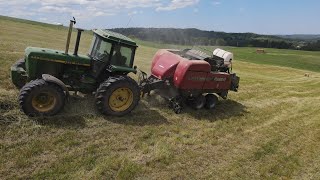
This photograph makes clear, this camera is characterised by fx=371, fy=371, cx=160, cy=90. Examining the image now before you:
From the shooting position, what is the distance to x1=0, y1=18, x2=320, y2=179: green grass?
711cm

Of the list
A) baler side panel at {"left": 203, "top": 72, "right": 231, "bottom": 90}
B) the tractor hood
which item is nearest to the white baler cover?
baler side panel at {"left": 203, "top": 72, "right": 231, "bottom": 90}

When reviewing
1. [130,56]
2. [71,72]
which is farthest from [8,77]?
[130,56]

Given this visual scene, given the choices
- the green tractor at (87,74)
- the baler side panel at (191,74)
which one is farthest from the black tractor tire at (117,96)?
the baler side panel at (191,74)

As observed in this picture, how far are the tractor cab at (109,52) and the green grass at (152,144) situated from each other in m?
1.15

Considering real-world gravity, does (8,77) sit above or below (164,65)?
below

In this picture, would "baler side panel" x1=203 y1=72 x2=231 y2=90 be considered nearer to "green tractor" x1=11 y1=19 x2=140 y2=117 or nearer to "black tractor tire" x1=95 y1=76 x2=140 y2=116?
"green tractor" x1=11 y1=19 x2=140 y2=117

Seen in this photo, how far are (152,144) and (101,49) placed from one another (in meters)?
3.30

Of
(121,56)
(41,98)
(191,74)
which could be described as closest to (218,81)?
(191,74)

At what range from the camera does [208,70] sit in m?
12.3

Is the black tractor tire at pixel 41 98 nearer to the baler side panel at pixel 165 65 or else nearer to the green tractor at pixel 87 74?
the green tractor at pixel 87 74

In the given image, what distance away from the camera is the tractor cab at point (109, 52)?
10289 millimetres

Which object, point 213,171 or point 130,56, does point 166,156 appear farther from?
point 130,56

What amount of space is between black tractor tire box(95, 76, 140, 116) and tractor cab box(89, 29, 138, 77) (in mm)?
577

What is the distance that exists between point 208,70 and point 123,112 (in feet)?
11.8
